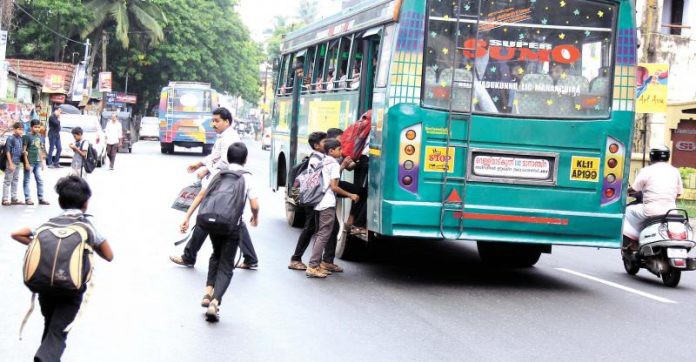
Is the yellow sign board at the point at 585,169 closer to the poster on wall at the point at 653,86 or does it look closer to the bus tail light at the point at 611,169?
the bus tail light at the point at 611,169

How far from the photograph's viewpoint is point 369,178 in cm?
1080

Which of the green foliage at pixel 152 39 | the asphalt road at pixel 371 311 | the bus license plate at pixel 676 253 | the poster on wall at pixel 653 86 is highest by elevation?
the green foliage at pixel 152 39

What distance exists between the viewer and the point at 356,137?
36.4 feet

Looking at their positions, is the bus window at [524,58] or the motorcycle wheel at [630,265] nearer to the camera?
the bus window at [524,58]

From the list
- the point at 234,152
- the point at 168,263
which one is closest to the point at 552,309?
the point at 234,152

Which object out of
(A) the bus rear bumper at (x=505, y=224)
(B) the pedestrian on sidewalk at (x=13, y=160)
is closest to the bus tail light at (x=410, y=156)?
(A) the bus rear bumper at (x=505, y=224)

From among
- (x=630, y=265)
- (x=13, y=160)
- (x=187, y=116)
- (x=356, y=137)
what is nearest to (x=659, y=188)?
(x=630, y=265)

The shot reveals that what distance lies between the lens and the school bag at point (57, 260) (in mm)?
5367

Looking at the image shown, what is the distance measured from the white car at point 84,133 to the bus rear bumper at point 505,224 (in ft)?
72.3

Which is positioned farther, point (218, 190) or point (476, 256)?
point (476, 256)

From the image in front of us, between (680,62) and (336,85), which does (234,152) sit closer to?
(336,85)

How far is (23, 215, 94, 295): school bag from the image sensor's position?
5.37 m

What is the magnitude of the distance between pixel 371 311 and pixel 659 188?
4347 millimetres

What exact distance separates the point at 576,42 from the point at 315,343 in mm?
4676
